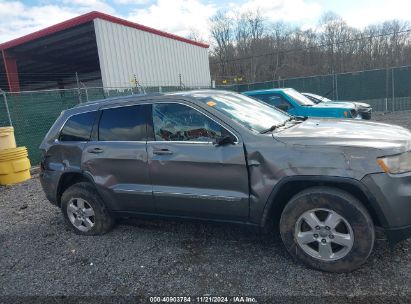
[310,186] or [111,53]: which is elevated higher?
[111,53]

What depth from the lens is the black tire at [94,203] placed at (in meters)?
4.07

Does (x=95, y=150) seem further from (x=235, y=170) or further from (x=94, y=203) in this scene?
(x=235, y=170)

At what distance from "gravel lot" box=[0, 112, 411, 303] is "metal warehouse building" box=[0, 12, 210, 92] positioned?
11187 mm

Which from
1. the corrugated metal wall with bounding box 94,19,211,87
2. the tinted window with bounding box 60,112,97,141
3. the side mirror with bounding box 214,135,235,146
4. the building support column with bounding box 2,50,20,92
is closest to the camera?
the side mirror with bounding box 214,135,235,146

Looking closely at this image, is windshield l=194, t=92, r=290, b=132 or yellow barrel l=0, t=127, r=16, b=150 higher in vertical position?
windshield l=194, t=92, r=290, b=132

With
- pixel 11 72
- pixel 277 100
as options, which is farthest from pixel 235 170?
pixel 11 72

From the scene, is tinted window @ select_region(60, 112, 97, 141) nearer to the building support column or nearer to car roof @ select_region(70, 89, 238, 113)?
car roof @ select_region(70, 89, 238, 113)

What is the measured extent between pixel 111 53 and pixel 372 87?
13.4 metres

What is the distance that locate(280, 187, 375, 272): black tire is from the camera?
2717mm

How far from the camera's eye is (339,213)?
9.07 feet

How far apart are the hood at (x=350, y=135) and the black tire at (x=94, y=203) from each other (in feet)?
7.82

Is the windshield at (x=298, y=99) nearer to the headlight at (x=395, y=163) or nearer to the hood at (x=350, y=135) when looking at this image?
the hood at (x=350, y=135)

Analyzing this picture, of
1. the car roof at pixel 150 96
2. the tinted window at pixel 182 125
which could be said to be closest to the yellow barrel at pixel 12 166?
the car roof at pixel 150 96

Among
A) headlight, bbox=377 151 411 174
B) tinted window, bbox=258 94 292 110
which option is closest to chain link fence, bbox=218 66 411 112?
tinted window, bbox=258 94 292 110
